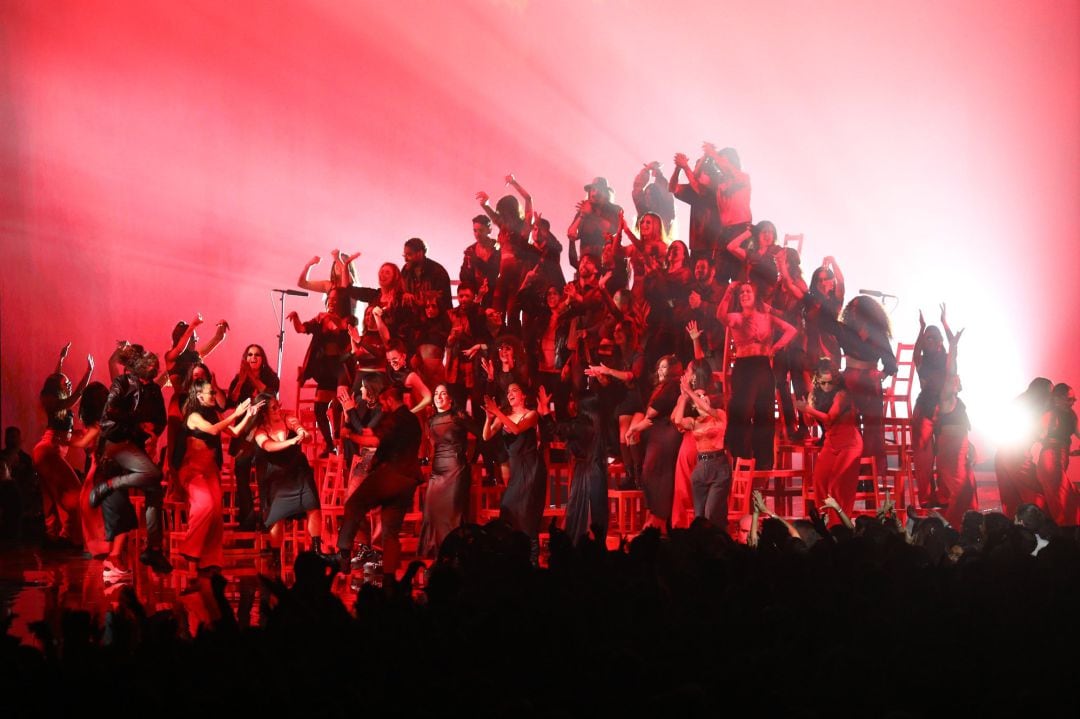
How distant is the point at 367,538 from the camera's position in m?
8.96

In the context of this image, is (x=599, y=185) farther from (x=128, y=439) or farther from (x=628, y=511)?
(x=128, y=439)

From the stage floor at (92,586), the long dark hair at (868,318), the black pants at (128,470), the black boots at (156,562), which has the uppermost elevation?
the long dark hair at (868,318)

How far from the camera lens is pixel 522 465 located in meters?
8.41

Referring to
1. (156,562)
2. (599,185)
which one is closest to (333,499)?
(156,562)

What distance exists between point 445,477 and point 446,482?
3 centimetres

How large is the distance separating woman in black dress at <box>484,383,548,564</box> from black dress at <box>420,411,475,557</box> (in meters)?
0.27

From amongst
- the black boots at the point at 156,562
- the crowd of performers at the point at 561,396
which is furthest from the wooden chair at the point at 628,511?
the black boots at the point at 156,562

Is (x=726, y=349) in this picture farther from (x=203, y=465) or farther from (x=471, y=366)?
(x=203, y=465)

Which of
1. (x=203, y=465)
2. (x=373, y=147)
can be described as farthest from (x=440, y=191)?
(x=203, y=465)

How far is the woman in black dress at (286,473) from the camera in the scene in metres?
8.34

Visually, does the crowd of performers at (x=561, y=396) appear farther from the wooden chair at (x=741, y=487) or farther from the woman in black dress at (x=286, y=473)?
the wooden chair at (x=741, y=487)

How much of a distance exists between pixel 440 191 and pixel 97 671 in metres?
12.3

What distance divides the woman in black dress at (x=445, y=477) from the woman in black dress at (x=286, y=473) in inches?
28.9

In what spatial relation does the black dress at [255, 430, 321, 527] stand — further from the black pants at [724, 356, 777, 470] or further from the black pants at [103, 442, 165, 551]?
the black pants at [724, 356, 777, 470]
